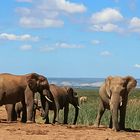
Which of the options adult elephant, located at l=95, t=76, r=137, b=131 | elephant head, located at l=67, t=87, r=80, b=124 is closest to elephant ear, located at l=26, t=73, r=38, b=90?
adult elephant, located at l=95, t=76, r=137, b=131

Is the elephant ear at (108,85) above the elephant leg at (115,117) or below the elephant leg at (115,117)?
above

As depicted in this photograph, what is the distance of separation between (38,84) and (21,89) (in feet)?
2.51

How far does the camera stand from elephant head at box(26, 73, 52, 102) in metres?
19.7

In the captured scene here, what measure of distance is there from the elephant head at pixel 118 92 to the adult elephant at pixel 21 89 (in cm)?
297

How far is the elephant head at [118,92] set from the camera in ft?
54.6

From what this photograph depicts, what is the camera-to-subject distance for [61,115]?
2803 cm

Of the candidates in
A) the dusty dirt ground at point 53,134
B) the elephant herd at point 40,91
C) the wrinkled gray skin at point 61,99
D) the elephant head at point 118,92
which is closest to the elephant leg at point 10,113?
the elephant herd at point 40,91

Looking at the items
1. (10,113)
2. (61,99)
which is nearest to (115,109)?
(10,113)

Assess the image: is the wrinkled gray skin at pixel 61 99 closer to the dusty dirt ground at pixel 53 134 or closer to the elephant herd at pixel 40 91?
the elephant herd at pixel 40 91

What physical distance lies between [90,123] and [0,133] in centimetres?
882

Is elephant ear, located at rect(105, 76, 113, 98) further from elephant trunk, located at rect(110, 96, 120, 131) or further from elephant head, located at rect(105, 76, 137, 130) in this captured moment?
elephant trunk, located at rect(110, 96, 120, 131)

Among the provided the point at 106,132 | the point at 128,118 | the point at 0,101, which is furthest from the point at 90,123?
the point at 106,132

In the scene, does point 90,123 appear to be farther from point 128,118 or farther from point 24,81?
point 24,81

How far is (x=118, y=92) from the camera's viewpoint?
16.9 m
